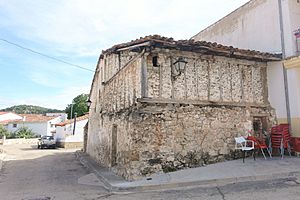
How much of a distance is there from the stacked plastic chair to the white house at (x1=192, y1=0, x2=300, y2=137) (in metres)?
0.39

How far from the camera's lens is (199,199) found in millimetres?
5113

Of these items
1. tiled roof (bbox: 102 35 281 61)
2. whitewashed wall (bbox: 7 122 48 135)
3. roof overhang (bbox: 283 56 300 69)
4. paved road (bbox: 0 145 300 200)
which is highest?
tiled roof (bbox: 102 35 281 61)

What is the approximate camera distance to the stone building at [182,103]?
7320mm

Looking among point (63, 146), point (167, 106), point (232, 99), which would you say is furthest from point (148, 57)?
point (63, 146)

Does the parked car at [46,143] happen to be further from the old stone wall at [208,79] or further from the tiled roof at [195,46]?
the old stone wall at [208,79]

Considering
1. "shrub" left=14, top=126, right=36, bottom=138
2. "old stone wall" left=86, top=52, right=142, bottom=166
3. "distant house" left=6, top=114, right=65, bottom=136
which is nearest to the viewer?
"old stone wall" left=86, top=52, right=142, bottom=166

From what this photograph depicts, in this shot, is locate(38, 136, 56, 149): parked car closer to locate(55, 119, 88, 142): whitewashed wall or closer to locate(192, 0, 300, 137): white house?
locate(55, 119, 88, 142): whitewashed wall

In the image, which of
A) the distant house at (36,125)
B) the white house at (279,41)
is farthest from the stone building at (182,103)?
the distant house at (36,125)

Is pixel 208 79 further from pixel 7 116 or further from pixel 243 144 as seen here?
pixel 7 116

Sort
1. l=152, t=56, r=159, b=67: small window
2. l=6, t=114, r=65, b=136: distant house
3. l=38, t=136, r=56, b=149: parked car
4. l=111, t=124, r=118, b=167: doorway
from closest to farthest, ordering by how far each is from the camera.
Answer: l=152, t=56, r=159, b=67: small window, l=111, t=124, r=118, b=167: doorway, l=38, t=136, r=56, b=149: parked car, l=6, t=114, r=65, b=136: distant house

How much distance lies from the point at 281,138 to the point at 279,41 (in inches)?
151

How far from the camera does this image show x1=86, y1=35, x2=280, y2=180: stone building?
288 inches

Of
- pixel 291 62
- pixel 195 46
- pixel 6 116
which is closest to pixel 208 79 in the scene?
pixel 195 46

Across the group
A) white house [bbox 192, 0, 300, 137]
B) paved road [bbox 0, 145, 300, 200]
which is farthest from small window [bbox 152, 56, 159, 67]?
white house [bbox 192, 0, 300, 137]
